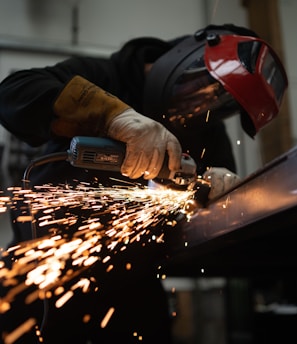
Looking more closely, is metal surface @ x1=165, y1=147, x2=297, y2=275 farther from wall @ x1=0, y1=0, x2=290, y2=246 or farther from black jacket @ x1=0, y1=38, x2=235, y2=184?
wall @ x1=0, y1=0, x2=290, y2=246

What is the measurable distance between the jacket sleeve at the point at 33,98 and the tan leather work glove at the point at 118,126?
1.2 inches

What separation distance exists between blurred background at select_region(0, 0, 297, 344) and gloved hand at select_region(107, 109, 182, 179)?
85 cm

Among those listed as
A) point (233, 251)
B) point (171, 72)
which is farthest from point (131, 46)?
point (233, 251)

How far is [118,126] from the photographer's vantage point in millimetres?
849

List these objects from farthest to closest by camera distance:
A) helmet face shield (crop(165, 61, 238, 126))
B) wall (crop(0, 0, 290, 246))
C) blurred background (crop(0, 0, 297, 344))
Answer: wall (crop(0, 0, 290, 246)), blurred background (crop(0, 0, 297, 344)), helmet face shield (crop(165, 61, 238, 126))

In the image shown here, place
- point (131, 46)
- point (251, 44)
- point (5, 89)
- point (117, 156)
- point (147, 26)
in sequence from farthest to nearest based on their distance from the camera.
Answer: point (147, 26) → point (131, 46) → point (251, 44) → point (5, 89) → point (117, 156)

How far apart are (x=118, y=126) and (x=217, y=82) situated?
1.06ft

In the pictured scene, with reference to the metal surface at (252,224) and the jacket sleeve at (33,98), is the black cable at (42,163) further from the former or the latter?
the metal surface at (252,224)

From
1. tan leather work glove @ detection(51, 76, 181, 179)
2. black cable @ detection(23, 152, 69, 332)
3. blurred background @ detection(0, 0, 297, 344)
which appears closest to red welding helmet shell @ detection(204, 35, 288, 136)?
tan leather work glove @ detection(51, 76, 181, 179)

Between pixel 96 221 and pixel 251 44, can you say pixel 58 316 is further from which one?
pixel 251 44

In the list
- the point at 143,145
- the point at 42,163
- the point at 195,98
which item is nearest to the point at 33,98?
the point at 42,163

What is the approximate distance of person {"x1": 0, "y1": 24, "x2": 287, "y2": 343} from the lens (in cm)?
87

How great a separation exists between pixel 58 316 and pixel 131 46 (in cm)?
75

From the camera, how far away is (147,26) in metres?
2.29
